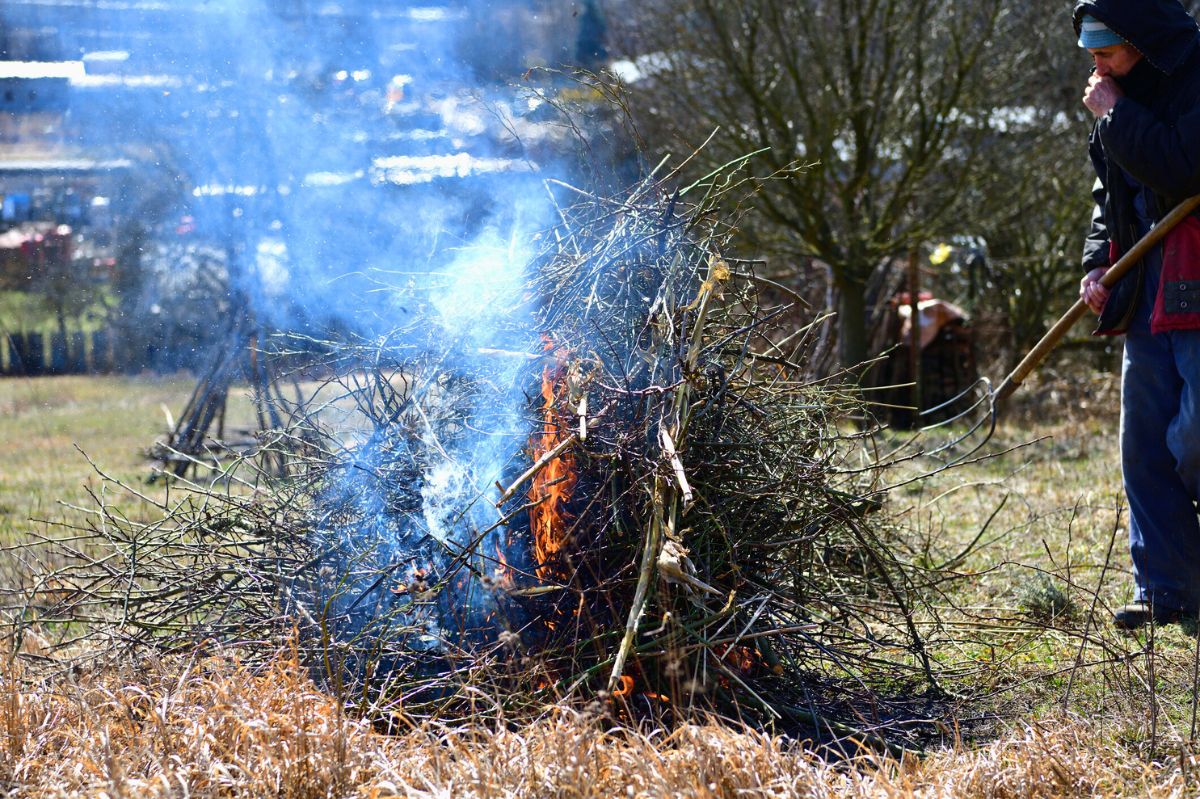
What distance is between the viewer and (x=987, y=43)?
8.95 meters

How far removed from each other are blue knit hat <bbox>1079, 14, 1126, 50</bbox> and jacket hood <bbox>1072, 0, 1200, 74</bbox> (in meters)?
0.08

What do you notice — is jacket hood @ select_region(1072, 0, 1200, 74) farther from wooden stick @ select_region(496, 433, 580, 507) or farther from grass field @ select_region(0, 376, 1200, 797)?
wooden stick @ select_region(496, 433, 580, 507)

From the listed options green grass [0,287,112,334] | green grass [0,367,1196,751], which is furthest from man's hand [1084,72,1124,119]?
green grass [0,287,112,334]

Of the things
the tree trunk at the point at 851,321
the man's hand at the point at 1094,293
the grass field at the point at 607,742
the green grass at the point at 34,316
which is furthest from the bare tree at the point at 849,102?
the green grass at the point at 34,316

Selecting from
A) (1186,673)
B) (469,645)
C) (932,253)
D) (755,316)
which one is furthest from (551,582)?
(932,253)

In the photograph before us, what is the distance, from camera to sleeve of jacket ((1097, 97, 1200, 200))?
3471mm

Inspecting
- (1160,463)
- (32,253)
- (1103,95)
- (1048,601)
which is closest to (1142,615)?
(1048,601)

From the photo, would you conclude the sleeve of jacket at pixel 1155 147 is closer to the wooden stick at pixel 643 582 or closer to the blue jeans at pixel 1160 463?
the blue jeans at pixel 1160 463

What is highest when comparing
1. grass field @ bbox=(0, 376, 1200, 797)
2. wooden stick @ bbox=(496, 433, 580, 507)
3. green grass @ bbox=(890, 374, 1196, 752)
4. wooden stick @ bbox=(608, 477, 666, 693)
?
wooden stick @ bbox=(496, 433, 580, 507)

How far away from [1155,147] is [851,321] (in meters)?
6.02

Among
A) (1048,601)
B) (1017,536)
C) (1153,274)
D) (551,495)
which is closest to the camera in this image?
(551,495)

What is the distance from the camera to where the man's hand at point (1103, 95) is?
3.71 meters

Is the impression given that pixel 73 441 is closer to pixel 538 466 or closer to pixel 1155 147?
pixel 538 466

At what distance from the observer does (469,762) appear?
235 cm
